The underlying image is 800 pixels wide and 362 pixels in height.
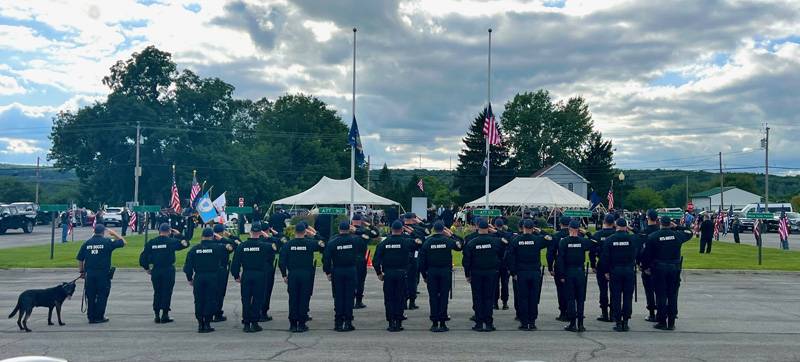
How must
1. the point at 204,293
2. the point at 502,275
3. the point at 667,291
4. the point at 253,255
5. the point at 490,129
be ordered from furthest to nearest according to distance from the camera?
1. the point at 490,129
2. the point at 502,275
3. the point at 667,291
4. the point at 253,255
5. the point at 204,293

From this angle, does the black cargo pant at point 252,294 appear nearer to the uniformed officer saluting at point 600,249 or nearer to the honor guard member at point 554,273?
the honor guard member at point 554,273

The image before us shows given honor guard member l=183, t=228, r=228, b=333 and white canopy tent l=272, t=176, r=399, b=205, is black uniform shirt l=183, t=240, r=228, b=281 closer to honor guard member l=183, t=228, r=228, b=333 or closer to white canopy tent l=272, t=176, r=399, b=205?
honor guard member l=183, t=228, r=228, b=333

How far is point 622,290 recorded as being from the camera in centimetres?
1150

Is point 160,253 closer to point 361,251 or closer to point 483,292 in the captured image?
point 361,251

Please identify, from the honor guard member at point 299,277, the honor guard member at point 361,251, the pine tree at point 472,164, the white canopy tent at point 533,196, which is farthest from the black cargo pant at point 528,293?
the pine tree at point 472,164

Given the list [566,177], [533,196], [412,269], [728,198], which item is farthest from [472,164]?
[412,269]

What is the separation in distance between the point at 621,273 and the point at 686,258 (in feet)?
57.4

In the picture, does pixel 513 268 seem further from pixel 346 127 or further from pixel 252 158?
pixel 346 127

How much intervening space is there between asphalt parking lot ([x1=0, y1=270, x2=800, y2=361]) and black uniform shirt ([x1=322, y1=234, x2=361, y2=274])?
1.18 meters

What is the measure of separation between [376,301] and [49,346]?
22.9 ft

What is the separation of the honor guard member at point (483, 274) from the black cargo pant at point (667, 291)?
112 inches

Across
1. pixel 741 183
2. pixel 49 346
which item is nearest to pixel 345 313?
pixel 49 346

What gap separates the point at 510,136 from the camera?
97.8 meters

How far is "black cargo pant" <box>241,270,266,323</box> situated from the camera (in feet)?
37.0
